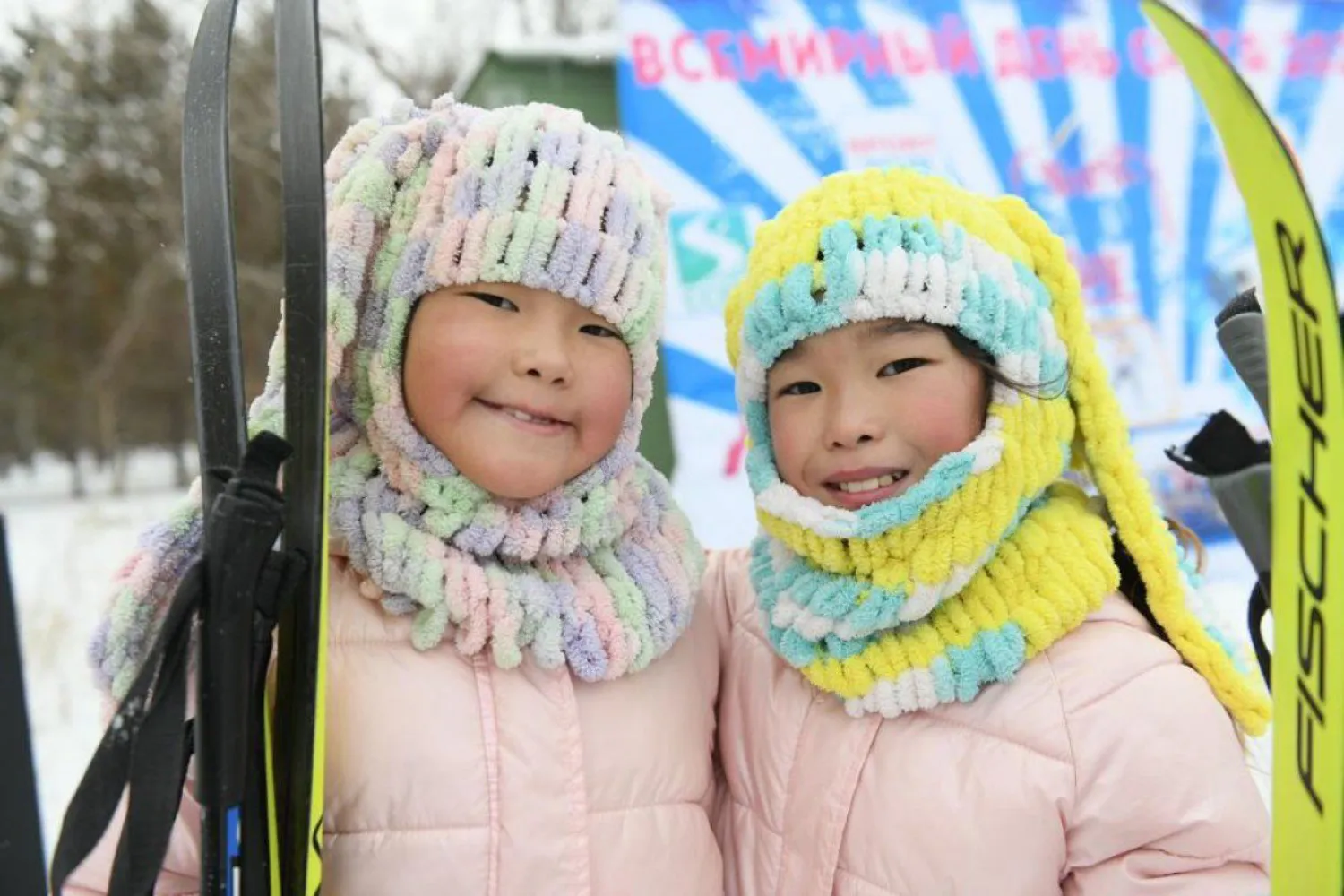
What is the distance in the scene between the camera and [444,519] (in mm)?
1074

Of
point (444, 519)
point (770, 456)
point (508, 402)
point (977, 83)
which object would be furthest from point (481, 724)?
point (977, 83)

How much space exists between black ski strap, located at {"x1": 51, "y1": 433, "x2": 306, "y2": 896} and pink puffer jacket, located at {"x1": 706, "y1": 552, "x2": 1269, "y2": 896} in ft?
2.35

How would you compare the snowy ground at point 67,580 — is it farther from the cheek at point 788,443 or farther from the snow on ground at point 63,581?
the cheek at point 788,443

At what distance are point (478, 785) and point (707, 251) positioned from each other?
1705 mm

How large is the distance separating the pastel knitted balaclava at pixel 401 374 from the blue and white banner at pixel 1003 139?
4.22 feet

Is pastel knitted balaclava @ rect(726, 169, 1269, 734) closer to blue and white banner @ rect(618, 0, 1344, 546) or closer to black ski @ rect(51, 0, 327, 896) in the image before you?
black ski @ rect(51, 0, 327, 896)

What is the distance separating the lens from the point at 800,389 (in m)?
1.20

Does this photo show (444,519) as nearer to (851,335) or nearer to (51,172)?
(851,335)

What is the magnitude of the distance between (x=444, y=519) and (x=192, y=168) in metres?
0.44

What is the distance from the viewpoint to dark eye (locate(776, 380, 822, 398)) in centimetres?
118

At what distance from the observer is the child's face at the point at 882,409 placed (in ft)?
3.64

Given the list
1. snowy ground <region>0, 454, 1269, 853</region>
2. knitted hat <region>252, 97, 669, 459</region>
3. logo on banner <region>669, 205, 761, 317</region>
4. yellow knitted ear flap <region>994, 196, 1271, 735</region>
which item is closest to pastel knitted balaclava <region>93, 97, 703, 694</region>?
knitted hat <region>252, 97, 669, 459</region>

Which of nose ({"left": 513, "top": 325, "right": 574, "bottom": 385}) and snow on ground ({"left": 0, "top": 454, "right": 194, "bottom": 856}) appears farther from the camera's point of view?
snow on ground ({"left": 0, "top": 454, "right": 194, "bottom": 856})

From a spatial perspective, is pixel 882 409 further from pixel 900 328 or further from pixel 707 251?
pixel 707 251
